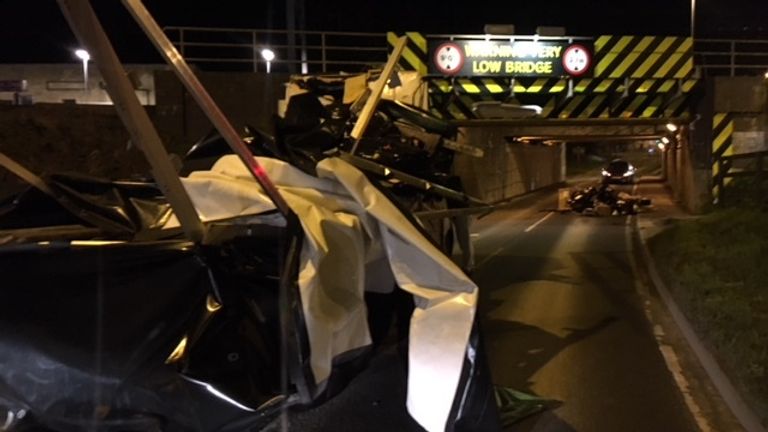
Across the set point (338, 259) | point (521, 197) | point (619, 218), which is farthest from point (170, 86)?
point (521, 197)

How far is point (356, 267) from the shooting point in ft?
12.0

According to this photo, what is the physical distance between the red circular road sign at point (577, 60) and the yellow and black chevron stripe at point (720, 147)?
4.11 meters

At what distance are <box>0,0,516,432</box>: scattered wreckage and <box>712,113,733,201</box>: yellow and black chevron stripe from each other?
20.2 m

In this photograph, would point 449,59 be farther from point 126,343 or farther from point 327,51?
point 126,343

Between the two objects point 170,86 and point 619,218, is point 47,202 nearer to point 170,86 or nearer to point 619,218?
point 170,86

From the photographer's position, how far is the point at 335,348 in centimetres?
352

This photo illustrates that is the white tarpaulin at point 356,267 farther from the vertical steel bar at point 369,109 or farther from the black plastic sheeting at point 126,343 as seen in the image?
the vertical steel bar at point 369,109

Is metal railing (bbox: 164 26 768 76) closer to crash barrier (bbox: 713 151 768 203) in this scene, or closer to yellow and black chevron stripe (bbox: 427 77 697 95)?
yellow and black chevron stripe (bbox: 427 77 697 95)

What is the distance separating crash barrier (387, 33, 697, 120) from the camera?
67.4ft

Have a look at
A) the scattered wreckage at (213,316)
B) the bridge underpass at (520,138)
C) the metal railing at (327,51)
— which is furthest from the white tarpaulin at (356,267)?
the metal railing at (327,51)

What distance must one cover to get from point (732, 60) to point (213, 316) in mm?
22047

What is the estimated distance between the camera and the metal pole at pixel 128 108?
3.13 metres

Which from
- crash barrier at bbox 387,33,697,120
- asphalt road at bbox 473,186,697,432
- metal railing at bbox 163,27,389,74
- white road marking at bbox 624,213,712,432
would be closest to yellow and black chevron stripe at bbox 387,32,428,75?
crash barrier at bbox 387,33,697,120

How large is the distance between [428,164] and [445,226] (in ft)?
2.53
